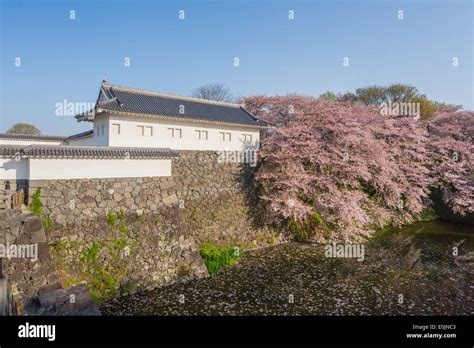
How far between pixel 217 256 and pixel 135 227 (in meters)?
3.46

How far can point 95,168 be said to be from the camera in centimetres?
993

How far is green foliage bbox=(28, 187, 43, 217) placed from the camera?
848cm

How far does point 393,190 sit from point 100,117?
16514 mm

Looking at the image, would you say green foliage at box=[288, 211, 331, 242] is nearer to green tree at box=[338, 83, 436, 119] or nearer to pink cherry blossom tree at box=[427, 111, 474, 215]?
pink cherry blossom tree at box=[427, 111, 474, 215]

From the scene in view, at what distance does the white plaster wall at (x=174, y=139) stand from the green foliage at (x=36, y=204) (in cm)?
411

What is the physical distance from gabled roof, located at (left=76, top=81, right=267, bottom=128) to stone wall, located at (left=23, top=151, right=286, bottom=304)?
2.45 m

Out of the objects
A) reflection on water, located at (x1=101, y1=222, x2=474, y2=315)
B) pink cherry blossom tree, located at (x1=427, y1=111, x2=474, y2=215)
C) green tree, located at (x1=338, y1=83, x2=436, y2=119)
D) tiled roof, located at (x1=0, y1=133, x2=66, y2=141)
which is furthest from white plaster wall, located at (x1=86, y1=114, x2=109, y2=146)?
green tree, located at (x1=338, y1=83, x2=436, y2=119)

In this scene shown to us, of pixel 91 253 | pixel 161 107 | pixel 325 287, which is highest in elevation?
pixel 161 107

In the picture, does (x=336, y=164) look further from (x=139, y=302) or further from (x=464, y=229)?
(x=139, y=302)

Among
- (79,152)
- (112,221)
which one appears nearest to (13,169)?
(79,152)

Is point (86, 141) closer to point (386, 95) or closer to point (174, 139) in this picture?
point (174, 139)

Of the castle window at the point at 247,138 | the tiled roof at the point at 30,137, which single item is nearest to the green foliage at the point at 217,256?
the castle window at the point at 247,138
